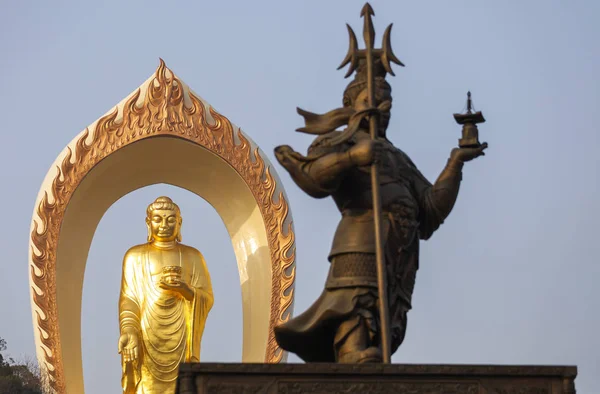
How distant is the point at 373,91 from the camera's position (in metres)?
7.25

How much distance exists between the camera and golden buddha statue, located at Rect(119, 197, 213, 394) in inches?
554

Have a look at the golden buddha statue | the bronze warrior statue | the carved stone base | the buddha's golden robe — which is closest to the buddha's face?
the golden buddha statue

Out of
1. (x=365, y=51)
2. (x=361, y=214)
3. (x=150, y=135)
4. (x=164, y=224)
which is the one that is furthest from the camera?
(x=164, y=224)

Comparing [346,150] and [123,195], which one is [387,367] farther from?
[123,195]

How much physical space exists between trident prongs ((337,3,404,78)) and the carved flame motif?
6.54 meters

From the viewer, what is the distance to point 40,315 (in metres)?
13.8

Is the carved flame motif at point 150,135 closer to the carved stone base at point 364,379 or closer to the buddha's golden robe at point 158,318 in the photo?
the buddha's golden robe at point 158,318

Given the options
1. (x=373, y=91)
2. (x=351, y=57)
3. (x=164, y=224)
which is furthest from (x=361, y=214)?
(x=164, y=224)

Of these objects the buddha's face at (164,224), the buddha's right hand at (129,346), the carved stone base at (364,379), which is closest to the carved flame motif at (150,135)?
the buddha's right hand at (129,346)

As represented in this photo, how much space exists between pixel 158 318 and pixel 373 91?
7.28 meters

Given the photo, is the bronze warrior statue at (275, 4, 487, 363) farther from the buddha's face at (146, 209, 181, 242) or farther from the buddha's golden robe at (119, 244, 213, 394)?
the buddha's face at (146, 209, 181, 242)

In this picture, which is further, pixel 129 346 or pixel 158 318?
pixel 158 318

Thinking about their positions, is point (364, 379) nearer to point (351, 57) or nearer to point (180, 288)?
point (351, 57)

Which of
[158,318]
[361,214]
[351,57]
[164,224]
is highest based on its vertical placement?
[164,224]
